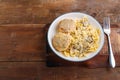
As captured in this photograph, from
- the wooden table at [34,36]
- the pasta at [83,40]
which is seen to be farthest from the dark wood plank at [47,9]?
the pasta at [83,40]

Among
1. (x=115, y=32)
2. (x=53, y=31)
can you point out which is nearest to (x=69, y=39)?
(x=53, y=31)

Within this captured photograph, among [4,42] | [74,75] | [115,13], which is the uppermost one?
[115,13]

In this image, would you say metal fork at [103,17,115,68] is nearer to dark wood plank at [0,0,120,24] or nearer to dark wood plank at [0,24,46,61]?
dark wood plank at [0,0,120,24]

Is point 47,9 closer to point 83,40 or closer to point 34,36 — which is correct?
point 34,36

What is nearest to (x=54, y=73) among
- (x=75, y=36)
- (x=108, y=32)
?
(x=75, y=36)

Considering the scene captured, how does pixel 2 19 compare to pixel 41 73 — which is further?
pixel 2 19

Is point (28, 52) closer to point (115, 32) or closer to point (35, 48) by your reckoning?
point (35, 48)

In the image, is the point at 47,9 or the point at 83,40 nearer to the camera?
the point at 83,40

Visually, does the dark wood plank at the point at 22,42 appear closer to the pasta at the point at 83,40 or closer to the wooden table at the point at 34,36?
the wooden table at the point at 34,36
